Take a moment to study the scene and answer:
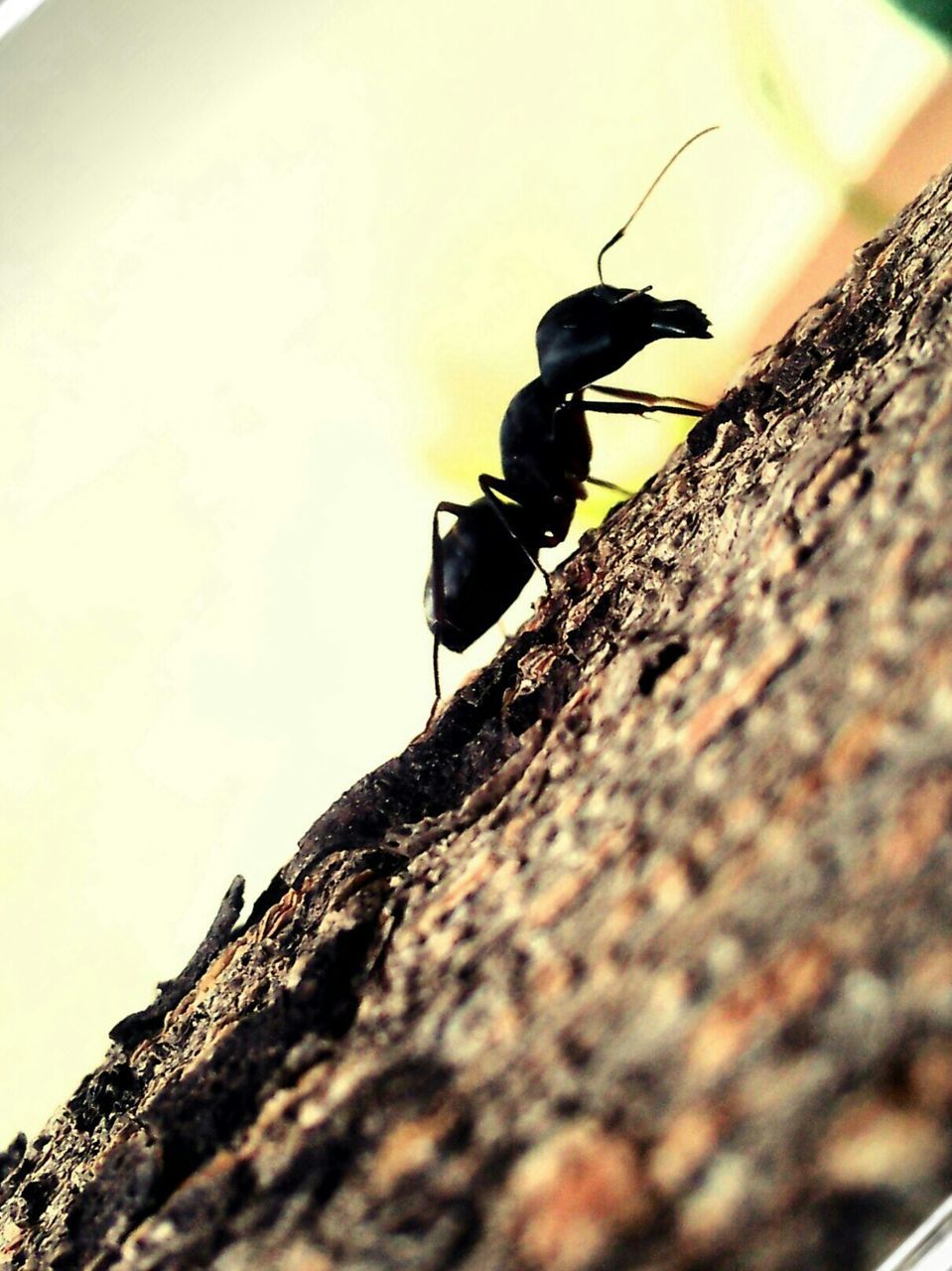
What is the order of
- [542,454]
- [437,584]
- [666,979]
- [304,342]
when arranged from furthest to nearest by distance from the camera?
[304,342], [542,454], [437,584], [666,979]

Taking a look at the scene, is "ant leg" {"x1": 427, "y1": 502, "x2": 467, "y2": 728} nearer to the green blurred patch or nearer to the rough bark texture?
the rough bark texture

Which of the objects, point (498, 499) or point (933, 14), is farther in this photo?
point (933, 14)

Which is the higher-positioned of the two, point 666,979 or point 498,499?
point 498,499

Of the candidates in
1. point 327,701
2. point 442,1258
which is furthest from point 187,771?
point 442,1258

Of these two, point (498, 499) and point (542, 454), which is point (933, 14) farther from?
point (498, 499)

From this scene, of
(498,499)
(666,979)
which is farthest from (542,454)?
(666,979)

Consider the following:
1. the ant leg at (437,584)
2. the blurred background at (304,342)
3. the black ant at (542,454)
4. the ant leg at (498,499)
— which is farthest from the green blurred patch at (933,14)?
the ant leg at (437,584)
